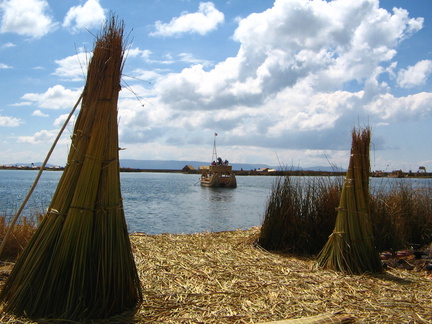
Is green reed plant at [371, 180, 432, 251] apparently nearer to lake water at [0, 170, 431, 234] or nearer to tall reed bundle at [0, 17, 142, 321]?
lake water at [0, 170, 431, 234]

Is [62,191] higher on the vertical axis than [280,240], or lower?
higher

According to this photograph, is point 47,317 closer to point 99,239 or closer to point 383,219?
point 99,239

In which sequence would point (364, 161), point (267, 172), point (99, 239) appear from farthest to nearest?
point (267, 172) < point (364, 161) < point (99, 239)

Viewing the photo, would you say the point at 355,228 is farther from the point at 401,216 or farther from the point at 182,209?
the point at 182,209

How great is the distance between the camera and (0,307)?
2.83 meters

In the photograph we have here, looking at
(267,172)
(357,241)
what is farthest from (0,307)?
(267,172)

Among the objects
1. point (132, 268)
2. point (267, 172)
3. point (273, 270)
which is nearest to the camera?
point (132, 268)

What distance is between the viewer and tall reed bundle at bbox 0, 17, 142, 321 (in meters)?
2.76

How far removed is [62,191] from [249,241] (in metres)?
3.77

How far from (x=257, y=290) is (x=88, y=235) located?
171cm

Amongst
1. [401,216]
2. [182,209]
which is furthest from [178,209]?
[401,216]

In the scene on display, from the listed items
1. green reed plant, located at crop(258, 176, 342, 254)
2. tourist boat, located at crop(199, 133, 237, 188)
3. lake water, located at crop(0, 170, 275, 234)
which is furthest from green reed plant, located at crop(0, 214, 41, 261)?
tourist boat, located at crop(199, 133, 237, 188)

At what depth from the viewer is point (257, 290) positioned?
3.62 meters

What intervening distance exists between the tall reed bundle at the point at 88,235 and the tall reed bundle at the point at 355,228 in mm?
2649
